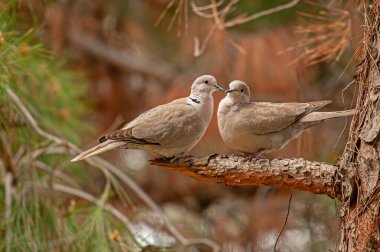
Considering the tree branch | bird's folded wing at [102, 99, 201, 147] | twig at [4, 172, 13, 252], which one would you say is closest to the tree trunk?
the tree branch

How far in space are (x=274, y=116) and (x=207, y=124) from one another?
10.3 inches

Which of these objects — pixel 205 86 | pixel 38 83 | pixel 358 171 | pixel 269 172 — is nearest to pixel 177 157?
pixel 205 86

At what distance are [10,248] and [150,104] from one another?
2.37m

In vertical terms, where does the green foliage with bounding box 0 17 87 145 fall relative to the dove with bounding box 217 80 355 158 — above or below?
above

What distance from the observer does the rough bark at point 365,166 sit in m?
2.05

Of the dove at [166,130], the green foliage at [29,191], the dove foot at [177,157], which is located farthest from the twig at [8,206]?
the dove foot at [177,157]

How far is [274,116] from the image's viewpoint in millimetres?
2824

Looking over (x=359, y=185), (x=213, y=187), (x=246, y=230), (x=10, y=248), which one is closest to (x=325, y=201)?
(x=246, y=230)

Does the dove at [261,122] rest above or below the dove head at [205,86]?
below

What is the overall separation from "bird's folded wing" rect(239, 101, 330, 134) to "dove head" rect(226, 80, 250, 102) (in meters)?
0.09

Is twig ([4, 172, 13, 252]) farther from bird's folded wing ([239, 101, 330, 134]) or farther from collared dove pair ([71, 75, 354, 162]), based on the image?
bird's folded wing ([239, 101, 330, 134])

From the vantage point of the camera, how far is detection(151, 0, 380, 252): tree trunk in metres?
2.05

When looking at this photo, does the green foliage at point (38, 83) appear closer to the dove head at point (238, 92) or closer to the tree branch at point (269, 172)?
the dove head at point (238, 92)

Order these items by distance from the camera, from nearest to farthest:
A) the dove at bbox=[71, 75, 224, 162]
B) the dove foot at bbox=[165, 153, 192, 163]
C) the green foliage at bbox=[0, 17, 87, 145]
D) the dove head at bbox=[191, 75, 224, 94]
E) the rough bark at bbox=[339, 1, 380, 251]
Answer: the rough bark at bbox=[339, 1, 380, 251], the dove foot at bbox=[165, 153, 192, 163], the dove at bbox=[71, 75, 224, 162], the dove head at bbox=[191, 75, 224, 94], the green foliage at bbox=[0, 17, 87, 145]
